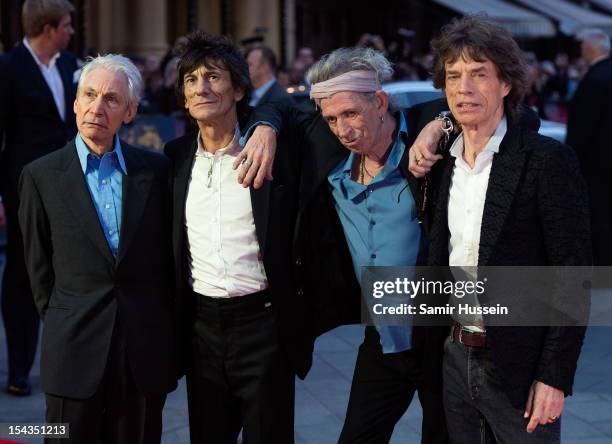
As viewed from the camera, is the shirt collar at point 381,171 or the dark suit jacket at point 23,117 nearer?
the shirt collar at point 381,171

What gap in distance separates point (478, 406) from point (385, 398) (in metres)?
0.51

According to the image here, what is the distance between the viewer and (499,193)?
112 inches

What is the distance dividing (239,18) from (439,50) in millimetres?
19594

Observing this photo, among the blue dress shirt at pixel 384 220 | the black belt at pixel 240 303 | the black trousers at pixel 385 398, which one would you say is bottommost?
the black trousers at pixel 385 398

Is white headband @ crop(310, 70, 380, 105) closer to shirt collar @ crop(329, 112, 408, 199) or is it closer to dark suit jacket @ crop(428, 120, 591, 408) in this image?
shirt collar @ crop(329, 112, 408, 199)

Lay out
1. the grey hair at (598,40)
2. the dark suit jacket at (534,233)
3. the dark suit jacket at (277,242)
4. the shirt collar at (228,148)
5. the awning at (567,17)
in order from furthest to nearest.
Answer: the awning at (567,17) → the grey hair at (598,40) → the shirt collar at (228,148) → the dark suit jacket at (277,242) → the dark suit jacket at (534,233)

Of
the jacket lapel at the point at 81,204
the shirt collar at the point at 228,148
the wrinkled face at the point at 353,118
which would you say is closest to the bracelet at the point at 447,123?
the wrinkled face at the point at 353,118

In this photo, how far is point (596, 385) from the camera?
564 centimetres

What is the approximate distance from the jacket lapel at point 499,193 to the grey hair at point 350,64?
0.68 m

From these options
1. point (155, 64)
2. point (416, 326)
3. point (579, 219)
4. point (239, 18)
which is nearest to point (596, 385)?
point (416, 326)

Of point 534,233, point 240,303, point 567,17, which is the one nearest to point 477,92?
point 534,233

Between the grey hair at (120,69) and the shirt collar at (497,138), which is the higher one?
the grey hair at (120,69)

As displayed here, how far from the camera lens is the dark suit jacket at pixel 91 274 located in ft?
10.9

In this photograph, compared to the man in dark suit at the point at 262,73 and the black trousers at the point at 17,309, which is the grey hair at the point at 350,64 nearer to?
the black trousers at the point at 17,309
